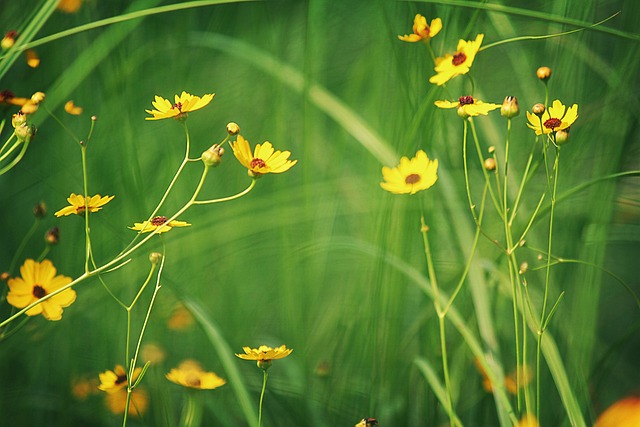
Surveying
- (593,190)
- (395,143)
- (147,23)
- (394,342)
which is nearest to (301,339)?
(394,342)

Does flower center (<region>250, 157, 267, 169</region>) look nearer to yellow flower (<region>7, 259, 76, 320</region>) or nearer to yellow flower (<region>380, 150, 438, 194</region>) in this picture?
yellow flower (<region>380, 150, 438, 194</region>)

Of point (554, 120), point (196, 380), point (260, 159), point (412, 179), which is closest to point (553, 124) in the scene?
point (554, 120)

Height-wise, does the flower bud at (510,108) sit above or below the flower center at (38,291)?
above

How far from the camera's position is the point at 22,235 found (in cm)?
110

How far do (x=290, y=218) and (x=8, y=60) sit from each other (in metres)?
0.40

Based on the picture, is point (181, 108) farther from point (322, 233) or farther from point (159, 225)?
point (322, 233)

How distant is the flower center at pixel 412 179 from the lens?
2.11ft

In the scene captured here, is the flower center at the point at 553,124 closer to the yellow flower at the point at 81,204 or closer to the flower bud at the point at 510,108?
the flower bud at the point at 510,108

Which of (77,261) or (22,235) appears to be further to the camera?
(22,235)

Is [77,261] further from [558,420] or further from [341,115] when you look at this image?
[558,420]

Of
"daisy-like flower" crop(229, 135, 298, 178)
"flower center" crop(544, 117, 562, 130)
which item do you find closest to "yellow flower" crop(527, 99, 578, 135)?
"flower center" crop(544, 117, 562, 130)

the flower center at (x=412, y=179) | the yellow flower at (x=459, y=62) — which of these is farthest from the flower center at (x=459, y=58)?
the flower center at (x=412, y=179)

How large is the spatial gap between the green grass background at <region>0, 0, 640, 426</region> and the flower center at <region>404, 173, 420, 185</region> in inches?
4.7

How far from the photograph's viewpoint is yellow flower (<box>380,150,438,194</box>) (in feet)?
2.02
